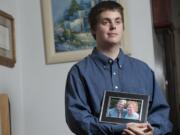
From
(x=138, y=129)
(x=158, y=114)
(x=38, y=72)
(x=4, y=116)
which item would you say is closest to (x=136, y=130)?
(x=138, y=129)

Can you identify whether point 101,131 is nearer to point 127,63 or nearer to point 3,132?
point 127,63

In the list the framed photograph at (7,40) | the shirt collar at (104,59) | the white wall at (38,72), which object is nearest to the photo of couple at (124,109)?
the shirt collar at (104,59)

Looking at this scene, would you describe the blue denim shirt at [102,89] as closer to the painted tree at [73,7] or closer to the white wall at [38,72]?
the white wall at [38,72]

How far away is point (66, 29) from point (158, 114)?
0.90m

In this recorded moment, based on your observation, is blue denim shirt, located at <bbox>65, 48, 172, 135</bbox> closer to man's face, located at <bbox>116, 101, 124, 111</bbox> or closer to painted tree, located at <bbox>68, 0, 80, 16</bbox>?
man's face, located at <bbox>116, 101, 124, 111</bbox>

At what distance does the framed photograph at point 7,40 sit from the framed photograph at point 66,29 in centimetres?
16

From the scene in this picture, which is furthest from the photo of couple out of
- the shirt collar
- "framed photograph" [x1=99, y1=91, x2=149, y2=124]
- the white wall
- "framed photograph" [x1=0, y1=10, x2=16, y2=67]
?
"framed photograph" [x1=0, y1=10, x2=16, y2=67]

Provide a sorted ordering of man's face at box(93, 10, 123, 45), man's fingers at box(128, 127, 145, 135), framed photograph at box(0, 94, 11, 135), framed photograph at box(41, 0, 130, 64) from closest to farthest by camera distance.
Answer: man's fingers at box(128, 127, 145, 135), man's face at box(93, 10, 123, 45), framed photograph at box(0, 94, 11, 135), framed photograph at box(41, 0, 130, 64)

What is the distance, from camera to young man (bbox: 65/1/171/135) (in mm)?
1042

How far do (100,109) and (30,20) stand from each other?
99 centimetres

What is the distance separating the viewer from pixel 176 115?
7.41ft

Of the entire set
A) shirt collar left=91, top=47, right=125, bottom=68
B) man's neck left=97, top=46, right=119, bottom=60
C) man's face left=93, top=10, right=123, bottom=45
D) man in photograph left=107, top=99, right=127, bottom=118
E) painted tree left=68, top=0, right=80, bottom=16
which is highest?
painted tree left=68, top=0, right=80, bottom=16

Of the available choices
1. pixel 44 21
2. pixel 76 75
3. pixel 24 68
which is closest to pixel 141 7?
pixel 44 21

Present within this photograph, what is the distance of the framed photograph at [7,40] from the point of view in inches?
69.6
